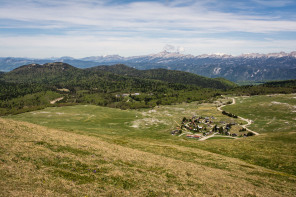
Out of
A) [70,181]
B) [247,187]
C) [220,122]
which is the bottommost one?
[220,122]

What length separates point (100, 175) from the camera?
97.3 ft

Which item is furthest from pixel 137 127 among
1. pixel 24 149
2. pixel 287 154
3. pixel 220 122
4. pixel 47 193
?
pixel 47 193

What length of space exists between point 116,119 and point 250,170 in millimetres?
145357

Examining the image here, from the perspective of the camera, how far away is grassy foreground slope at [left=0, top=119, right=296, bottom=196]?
24188mm

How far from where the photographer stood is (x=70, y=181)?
2567cm

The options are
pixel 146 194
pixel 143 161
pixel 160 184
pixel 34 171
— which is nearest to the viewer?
pixel 146 194

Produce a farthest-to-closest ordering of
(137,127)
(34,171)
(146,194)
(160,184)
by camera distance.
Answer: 1. (137,127)
2. (160,184)
3. (34,171)
4. (146,194)

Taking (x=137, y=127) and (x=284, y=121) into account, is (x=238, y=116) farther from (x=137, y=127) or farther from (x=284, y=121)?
(x=137, y=127)

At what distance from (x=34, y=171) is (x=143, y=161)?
21711 mm

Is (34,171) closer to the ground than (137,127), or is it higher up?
higher up

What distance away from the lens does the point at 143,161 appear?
4094 cm

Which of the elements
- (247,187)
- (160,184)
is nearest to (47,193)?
(160,184)

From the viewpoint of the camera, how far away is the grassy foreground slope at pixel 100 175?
24.2 meters

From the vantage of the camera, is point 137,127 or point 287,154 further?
point 137,127
